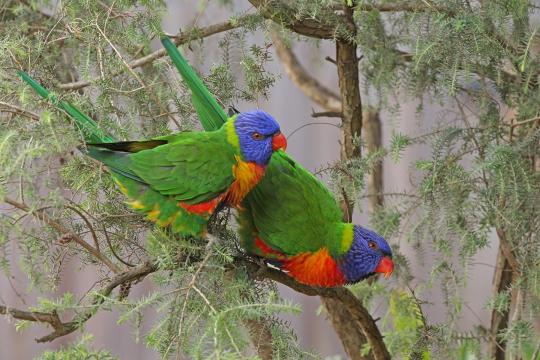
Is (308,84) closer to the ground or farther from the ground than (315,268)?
farther from the ground

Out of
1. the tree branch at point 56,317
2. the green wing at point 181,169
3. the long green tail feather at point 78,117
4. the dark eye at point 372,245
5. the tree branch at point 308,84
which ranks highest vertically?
the tree branch at point 308,84

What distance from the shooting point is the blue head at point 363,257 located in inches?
50.2

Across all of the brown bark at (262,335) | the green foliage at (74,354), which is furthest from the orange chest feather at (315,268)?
the green foliage at (74,354)

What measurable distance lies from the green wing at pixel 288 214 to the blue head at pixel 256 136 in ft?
0.37

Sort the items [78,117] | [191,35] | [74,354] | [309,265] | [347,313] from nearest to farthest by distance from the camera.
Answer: [74,354]
[78,117]
[309,265]
[191,35]
[347,313]

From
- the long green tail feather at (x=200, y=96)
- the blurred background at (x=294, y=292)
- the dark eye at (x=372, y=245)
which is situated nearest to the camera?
the long green tail feather at (x=200, y=96)

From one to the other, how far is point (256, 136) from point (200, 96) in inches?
5.7

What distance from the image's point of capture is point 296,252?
1.25 m

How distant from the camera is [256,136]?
→ 3.72 ft

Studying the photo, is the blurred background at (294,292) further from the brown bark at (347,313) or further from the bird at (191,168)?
the bird at (191,168)

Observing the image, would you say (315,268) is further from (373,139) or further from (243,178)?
(373,139)

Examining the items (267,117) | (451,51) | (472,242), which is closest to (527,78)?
(451,51)

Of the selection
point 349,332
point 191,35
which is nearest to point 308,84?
point 191,35

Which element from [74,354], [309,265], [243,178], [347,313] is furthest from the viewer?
[347,313]
